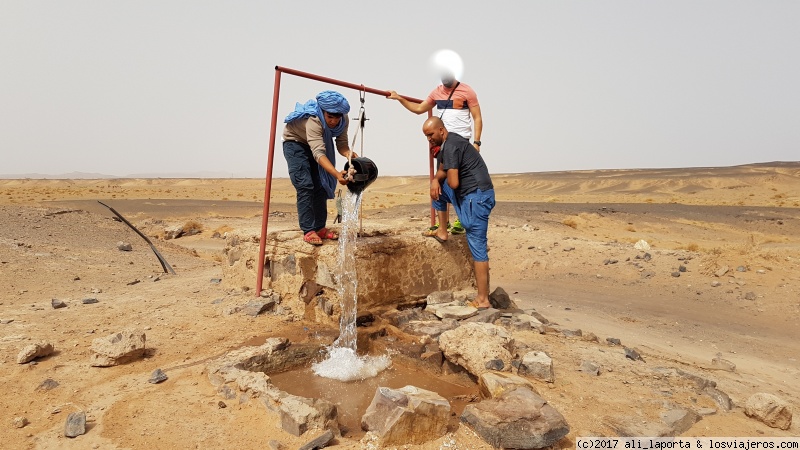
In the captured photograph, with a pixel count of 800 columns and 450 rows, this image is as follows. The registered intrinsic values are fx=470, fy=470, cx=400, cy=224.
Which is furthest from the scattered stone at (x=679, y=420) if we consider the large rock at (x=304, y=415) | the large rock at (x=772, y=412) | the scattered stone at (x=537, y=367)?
the large rock at (x=304, y=415)

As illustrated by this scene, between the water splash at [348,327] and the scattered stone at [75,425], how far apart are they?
5.13 ft

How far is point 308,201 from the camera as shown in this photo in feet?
15.0

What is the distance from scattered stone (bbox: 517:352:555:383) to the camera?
10.9ft

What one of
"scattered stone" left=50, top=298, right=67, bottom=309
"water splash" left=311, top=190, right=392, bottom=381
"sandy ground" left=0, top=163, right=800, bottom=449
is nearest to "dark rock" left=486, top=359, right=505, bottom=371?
"sandy ground" left=0, top=163, right=800, bottom=449

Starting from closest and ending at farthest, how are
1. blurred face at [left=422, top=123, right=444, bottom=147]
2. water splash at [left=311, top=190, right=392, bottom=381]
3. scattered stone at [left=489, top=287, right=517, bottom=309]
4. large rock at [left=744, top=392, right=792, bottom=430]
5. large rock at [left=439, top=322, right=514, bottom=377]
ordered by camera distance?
large rock at [left=744, top=392, right=792, bottom=430] → large rock at [left=439, top=322, right=514, bottom=377] → water splash at [left=311, top=190, right=392, bottom=381] → blurred face at [left=422, top=123, right=444, bottom=147] → scattered stone at [left=489, top=287, right=517, bottom=309]

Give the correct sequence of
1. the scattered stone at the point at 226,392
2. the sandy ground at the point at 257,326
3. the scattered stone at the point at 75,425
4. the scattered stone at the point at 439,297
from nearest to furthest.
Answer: the scattered stone at the point at 75,425
the sandy ground at the point at 257,326
the scattered stone at the point at 226,392
the scattered stone at the point at 439,297

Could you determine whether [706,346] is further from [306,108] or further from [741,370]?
[306,108]

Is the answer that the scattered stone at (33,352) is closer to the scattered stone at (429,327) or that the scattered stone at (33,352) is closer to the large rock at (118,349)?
the large rock at (118,349)

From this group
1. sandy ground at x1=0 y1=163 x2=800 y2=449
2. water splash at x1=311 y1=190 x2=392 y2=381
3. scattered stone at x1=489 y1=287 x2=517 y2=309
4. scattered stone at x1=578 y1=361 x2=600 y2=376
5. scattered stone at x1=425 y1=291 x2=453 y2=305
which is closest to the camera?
sandy ground at x1=0 y1=163 x2=800 y2=449

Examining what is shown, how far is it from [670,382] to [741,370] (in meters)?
1.96

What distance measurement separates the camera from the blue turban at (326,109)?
4.37m

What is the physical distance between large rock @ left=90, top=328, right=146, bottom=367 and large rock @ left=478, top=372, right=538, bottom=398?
2518 mm

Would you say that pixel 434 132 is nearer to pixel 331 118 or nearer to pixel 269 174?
pixel 331 118

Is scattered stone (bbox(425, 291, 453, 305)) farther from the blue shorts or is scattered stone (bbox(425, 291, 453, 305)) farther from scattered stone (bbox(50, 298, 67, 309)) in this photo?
scattered stone (bbox(50, 298, 67, 309))
